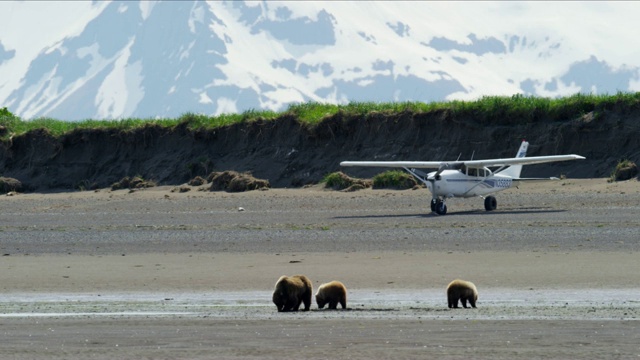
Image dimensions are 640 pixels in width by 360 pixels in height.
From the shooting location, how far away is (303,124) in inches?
1625

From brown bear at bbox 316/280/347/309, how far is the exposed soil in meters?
21.0

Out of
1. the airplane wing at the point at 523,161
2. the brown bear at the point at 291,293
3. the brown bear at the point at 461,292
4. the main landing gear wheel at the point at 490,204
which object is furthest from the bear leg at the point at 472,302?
the airplane wing at the point at 523,161

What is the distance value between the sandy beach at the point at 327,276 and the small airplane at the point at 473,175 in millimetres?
662

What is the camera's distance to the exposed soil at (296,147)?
37.3m

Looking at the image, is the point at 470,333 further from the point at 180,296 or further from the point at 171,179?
the point at 171,179

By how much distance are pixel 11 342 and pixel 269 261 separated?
7.73 meters

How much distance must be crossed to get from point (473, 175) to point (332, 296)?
19375 millimetres

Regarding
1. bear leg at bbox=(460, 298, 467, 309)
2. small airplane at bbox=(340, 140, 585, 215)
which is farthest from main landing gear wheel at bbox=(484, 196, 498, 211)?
bear leg at bbox=(460, 298, 467, 309)

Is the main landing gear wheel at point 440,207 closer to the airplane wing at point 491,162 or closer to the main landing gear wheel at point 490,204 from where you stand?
the main landing gear wheel at point 490,204

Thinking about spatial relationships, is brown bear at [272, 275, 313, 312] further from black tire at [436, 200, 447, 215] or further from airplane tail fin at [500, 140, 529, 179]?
airplane tail fin at [500, 140, 529, 179]

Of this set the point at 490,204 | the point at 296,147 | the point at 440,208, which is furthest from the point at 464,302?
the point at 296,147

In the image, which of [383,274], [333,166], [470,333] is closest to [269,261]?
[383,274]

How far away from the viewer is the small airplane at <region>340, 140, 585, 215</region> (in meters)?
32.8

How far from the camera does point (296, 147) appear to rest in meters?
40.3
